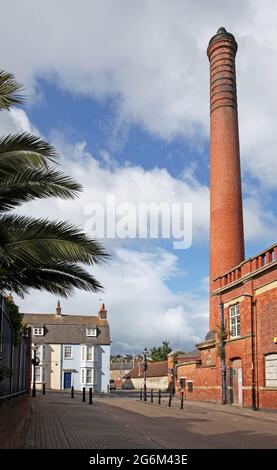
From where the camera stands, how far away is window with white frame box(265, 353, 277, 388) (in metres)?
26.0

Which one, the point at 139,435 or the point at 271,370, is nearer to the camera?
the point at 139,435

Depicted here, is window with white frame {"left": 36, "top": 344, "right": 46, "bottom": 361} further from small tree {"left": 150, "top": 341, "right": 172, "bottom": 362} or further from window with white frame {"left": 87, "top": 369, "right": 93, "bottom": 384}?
small tree {"left": 150, "top": 341, "right": 172, "bottom": 362}

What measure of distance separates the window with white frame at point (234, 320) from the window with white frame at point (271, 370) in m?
4.20

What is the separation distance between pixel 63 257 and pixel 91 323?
60304mm

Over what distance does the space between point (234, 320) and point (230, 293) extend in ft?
5.47

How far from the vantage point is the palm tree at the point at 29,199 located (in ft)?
29.0

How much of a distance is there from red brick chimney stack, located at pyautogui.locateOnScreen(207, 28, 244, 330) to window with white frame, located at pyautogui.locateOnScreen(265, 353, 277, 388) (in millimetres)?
9928

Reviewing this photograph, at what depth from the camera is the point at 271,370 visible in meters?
26.4

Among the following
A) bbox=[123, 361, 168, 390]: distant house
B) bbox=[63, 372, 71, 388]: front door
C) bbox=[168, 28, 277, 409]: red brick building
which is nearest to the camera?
bbox=[168, 28, 277, 409]: red brick building

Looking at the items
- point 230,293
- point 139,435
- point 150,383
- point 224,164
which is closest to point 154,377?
point 150,383

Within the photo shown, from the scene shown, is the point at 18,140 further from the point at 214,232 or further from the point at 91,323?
the point at 91,323

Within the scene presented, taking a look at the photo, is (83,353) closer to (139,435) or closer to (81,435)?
(139,435)

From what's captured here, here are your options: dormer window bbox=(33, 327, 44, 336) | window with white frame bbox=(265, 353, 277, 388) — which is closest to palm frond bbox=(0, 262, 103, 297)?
window with white frame bbox=(265, 353, 277, 388)
